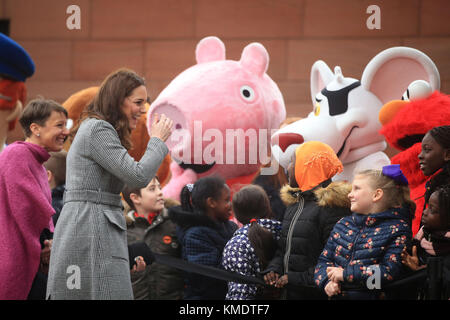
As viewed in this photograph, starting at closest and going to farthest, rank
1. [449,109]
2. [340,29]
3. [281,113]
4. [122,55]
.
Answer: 1. [449,109]
2. [281,113]
3. [340,29]
4. [122,55]

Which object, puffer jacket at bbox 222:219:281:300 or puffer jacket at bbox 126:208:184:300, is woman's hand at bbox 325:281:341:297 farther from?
puffer jacket at bbox 126:208:184:300

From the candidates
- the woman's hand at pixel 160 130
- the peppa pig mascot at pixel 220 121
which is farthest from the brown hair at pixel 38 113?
the peppa pig mascot at pixel 220 121

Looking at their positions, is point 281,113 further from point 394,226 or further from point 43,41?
point 43,41

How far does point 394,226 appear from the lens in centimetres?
287

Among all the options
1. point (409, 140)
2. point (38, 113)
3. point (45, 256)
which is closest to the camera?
point (45, 256)

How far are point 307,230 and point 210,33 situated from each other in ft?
10.9

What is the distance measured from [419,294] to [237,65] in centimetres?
251

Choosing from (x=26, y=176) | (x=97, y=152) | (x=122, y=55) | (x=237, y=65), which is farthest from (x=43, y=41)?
(x=97, y=152)

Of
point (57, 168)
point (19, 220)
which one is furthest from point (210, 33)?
point (19, 220)

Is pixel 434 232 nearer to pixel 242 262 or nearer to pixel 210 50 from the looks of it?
pixel 242 262

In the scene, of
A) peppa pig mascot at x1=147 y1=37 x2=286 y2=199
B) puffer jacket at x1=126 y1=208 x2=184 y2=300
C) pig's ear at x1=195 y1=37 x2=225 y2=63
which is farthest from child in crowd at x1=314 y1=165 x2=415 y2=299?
pig's ear at x1=195 y1=37 x2=225 y2=63

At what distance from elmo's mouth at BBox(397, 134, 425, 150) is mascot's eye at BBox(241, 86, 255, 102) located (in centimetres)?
137

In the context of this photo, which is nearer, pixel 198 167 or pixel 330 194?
pixel 330 194

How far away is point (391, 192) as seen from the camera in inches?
119
